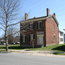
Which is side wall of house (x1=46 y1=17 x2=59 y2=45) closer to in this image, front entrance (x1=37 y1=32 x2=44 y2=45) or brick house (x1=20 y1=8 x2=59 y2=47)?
brick house (x1=20 y1=8 x2=59 y2=47)

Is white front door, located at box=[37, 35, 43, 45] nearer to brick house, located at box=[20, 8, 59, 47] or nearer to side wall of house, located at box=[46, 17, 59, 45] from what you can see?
brick house, located at box=[20, 8, 59, 47]

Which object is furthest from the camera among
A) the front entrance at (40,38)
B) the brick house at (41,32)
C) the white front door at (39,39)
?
the white front door at (39,39)

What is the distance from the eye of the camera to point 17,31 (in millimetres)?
18406

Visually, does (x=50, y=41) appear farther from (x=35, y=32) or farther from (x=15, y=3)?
(x=15, y=3)

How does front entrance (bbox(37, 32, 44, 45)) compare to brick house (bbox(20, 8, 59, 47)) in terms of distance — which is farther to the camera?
front entrance (bbox(37, 32, 44, 45))

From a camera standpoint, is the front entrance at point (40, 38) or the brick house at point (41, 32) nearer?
the brick house at point (41, 32)

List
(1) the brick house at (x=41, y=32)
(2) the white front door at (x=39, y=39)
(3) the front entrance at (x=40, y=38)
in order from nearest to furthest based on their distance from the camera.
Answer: (1) the brick house at (x=41, y=32), (3) the front entrance at (x=40, y=38), (2) the white front door at (x=39, y=39)

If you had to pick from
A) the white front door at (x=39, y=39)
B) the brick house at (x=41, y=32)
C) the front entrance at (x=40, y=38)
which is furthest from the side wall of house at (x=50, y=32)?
the white front door at (x=39, y=39)

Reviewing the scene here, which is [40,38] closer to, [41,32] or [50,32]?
[41,32]

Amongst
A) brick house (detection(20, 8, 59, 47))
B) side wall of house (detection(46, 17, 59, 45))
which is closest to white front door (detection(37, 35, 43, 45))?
brick house (detection(20, 8, 59, 47))

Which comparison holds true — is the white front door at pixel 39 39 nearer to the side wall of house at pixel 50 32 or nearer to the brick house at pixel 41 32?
the brick house at pixel 41 32

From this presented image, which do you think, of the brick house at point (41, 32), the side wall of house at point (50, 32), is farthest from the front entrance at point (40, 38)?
the side wall of house at point (50, 32)

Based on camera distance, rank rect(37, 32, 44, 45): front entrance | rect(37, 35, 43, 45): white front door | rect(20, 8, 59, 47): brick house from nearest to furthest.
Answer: rect(20, 8, 59, 47): brick house, rect(37, 32, 44, 45): front entrance, rect(37, 35, 43, 45): white front door

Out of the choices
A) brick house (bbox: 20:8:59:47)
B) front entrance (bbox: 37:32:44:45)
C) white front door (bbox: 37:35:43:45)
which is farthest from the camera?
white front door (bbox: 37:35:43:45)
